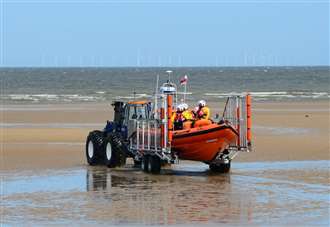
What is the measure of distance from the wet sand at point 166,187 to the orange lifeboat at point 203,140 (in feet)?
1.69

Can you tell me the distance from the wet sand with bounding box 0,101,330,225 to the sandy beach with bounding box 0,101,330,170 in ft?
0.10

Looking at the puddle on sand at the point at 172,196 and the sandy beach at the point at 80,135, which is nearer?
the puddle on sand at the point at 172,196

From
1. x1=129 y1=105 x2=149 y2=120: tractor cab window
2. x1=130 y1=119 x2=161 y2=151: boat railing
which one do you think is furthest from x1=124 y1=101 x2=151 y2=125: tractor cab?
x1=130 y1=119 x2=161 y2=151: boat railing

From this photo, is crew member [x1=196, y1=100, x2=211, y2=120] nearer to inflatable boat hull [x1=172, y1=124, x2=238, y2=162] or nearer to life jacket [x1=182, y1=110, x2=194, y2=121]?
life jacket [x1=182, y1=110, x2=194, y2=121]

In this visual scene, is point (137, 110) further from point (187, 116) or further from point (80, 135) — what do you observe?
point (80, 135)

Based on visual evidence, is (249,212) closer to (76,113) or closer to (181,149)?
(181,149)

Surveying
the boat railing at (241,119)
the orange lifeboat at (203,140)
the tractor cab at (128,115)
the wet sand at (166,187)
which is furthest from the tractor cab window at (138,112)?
the boat railing at (241,119)

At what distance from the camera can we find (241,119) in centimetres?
1945

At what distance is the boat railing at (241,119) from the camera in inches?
755

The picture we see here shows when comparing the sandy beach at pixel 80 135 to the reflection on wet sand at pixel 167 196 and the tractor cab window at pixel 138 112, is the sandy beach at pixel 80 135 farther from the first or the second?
the reflection on wet sand at pixel 167 196

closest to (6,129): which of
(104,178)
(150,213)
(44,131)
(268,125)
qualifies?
(44,131)

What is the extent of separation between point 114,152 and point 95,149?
859 mm

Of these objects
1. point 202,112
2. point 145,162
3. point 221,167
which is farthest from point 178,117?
point 221,167

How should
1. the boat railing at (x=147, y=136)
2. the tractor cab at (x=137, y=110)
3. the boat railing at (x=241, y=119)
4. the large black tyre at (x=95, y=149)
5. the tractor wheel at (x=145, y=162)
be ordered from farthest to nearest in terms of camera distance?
the large black tyre at (x=95, y=149) < the tractor cab at (x=137, y=110) < the tractor wheel at (x=145, y=162) < the boat railing at (x=147, y=136) < the boat railing at (x=241, y=119)
